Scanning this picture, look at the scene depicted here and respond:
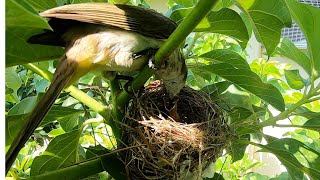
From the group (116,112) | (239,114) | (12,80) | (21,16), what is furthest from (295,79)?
(21,16)

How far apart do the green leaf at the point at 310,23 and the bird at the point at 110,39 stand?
249mm

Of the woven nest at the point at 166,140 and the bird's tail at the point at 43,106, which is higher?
the bird's tail at the point at 43,106

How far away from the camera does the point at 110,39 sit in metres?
1.15

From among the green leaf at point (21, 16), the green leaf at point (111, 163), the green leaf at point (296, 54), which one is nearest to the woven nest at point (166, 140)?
the green leaf at point (111, 163)

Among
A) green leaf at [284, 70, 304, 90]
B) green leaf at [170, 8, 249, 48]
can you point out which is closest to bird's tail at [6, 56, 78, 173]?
green leaf at [170, 8, 249, 48]

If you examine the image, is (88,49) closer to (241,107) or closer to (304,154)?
(241,107)

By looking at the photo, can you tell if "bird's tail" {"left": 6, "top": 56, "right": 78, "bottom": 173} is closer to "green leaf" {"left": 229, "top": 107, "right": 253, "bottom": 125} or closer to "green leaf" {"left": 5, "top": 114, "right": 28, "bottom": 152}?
"green leaf" {"left": 5, "top": 114, "right": 28, "bottom": 152}

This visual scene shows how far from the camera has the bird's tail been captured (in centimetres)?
73

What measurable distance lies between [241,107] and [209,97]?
0.08m

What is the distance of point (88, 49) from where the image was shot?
1108 millimetres

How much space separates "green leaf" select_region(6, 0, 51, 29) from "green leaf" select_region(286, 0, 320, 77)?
0.67 m

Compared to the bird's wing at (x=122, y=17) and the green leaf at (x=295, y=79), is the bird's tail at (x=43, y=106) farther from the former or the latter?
the green leaf at (x=295, y=79)

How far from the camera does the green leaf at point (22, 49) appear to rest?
0.81 m
